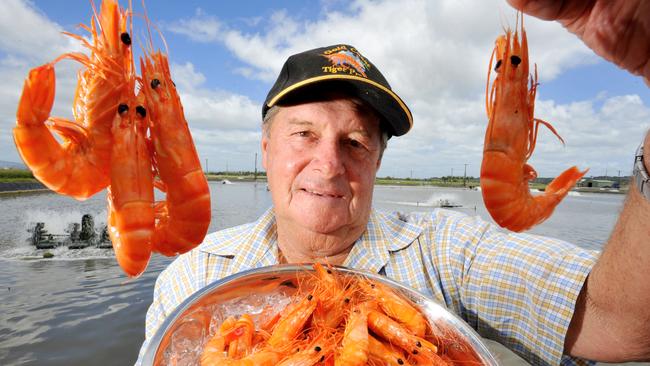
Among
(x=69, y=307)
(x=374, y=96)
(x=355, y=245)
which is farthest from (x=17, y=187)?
(x=374, y=96)

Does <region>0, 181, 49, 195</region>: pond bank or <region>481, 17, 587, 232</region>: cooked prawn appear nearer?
<region>481, 17, 587, 232</region>: cooked prawn

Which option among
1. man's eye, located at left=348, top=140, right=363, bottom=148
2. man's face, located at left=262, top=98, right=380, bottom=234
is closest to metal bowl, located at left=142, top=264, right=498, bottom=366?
man's face, located at left=262, top=98, right=380, bottom=234

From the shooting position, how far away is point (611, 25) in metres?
1.00

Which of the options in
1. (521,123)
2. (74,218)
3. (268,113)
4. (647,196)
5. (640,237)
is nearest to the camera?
(647,196)

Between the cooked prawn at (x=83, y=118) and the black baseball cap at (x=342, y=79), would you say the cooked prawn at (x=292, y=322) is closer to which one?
the cooked prawn at (x=83, y=118)

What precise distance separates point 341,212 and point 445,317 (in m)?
0.94

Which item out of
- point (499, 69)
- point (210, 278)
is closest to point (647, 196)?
point (499, 69)

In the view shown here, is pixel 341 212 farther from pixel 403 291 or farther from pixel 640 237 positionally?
pixel 640 237

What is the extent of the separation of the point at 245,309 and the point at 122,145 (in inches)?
38.0

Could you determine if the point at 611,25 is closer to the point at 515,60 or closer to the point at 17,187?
the point at 515,60

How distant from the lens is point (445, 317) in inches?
57.0

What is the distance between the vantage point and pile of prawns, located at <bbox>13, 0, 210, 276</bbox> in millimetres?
1511

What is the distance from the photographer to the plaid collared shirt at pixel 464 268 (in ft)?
6.18

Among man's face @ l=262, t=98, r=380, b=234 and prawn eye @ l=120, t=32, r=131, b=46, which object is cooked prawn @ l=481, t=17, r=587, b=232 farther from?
prawn eye @ l=120, t=32, r=131, b=46
